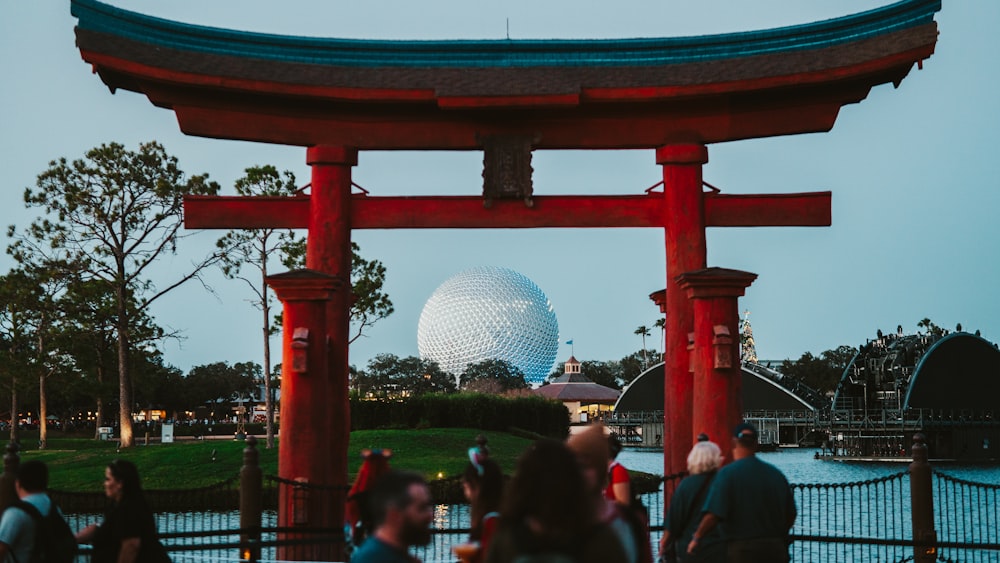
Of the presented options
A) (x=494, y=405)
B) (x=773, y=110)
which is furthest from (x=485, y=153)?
(x=494, y=405)

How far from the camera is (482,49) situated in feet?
49.6

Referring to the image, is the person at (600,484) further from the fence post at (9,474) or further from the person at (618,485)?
the fence post at (9,474)

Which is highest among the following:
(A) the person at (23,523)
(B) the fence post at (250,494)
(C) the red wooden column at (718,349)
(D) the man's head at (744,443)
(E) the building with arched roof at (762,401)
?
(C) the red wooden column at (718,349)

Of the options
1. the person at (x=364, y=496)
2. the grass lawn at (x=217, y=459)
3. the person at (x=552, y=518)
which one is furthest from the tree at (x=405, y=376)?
the person at (x=552, y=518)

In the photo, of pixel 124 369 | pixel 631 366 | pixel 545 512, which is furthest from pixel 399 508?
pixel 631 366

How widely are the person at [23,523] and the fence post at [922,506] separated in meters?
10.0

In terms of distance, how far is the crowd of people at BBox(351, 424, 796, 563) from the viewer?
3.96 m

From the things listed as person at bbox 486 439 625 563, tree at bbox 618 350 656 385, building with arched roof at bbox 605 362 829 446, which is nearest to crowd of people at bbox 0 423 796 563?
person at bbox 486 439 625 563

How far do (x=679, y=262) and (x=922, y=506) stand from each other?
4389mm

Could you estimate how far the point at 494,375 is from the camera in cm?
9150

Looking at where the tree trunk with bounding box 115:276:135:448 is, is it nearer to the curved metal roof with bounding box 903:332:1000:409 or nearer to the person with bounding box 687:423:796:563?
the person with bounding box 687:423:796:563

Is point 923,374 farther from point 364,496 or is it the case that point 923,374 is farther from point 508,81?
point 364,496

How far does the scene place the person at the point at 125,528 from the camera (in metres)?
7.25

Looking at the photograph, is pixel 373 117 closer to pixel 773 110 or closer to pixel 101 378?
pixel 773 110
